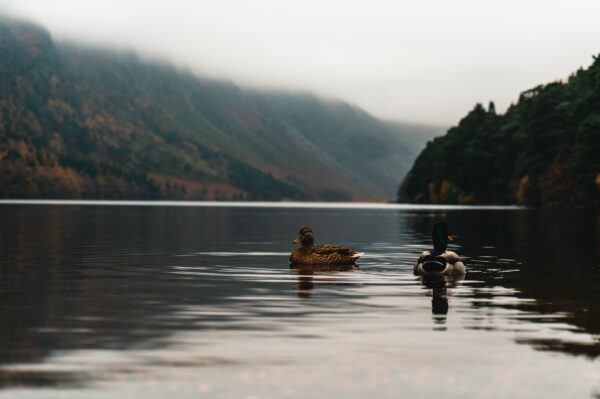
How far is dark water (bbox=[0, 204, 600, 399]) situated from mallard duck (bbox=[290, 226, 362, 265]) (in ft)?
3.49

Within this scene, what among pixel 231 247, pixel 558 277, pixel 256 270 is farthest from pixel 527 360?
pixel 231 247

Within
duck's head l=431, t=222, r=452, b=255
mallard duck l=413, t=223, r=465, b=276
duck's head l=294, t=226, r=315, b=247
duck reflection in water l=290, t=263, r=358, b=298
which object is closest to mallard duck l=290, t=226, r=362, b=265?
duck's head l=294, t=226, r=315, b=247

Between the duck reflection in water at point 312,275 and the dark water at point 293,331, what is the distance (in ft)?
0.38

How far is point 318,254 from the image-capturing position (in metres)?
41.8

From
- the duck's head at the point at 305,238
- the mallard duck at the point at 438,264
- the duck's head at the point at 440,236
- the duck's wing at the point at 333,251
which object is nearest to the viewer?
the mallard duck at the point at 438,264

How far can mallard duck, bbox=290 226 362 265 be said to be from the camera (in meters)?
41.4

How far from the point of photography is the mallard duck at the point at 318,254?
41438mm

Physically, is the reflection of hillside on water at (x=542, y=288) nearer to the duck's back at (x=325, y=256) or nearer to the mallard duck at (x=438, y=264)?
the mallard duck at (x=438, y=264)

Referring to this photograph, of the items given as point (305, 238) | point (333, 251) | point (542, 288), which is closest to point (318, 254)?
point (333, 251)

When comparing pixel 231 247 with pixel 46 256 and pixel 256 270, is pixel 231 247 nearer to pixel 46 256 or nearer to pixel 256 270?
pixel 46 256

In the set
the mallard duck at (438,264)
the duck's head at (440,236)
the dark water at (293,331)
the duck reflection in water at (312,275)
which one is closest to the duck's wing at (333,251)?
the duck reflection in water at (312,275)

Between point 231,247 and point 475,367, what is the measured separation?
135ft

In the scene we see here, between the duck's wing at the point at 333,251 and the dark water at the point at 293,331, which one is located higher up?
the duck's wing at the point at 333,251

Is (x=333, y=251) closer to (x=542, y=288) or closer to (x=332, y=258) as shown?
(x=332, y=258)
